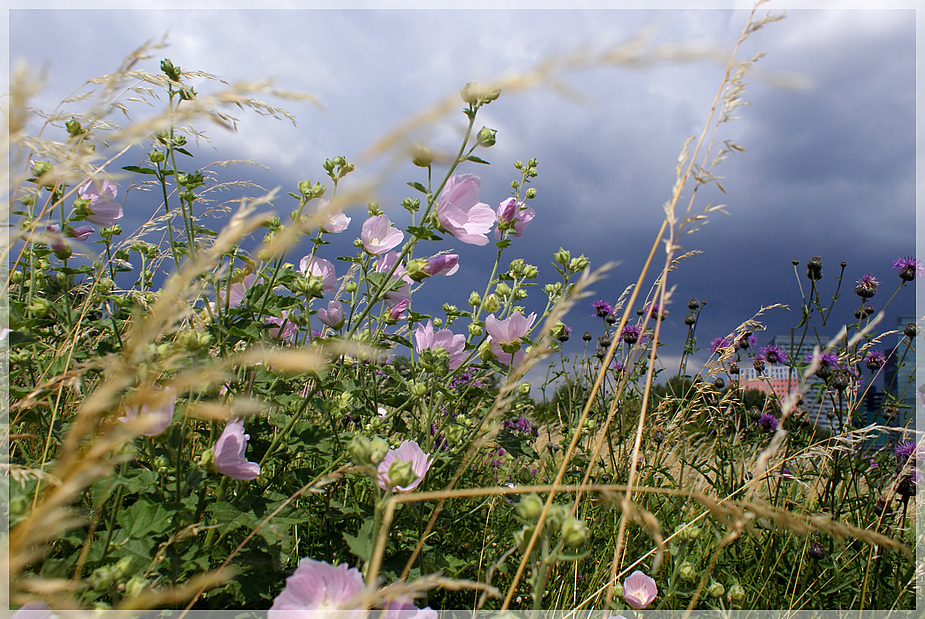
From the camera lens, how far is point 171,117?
29.7 inches

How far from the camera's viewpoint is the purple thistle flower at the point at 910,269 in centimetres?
327

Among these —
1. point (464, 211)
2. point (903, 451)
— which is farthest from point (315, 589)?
point (903, 451)

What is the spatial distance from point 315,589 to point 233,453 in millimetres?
404

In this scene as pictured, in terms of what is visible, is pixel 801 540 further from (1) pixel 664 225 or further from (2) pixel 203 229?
(2) pixel 203 229

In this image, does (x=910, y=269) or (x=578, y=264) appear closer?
(x=578, y=264)

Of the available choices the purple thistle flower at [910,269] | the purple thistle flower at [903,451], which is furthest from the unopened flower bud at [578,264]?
the purple thistle flower at [910,269]

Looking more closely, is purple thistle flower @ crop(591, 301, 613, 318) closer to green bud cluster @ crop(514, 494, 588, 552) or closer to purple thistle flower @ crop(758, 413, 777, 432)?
purple thistle flower @ crop(758, 413, 777, 432)

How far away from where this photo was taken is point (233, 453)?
3.76 feet

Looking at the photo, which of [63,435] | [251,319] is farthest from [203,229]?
[63,435]

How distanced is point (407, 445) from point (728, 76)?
0.99m

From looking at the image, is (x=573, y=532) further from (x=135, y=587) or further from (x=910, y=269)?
(x=910, y=269)

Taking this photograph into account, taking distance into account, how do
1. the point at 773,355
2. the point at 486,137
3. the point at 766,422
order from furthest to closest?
1. the point at 773,355
2. the point at 766,422
3. the point at 486,137

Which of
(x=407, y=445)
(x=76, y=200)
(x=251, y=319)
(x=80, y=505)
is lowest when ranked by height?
(x=80, y=505)

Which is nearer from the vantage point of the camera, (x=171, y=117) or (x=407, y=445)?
(x=171, y=117)
